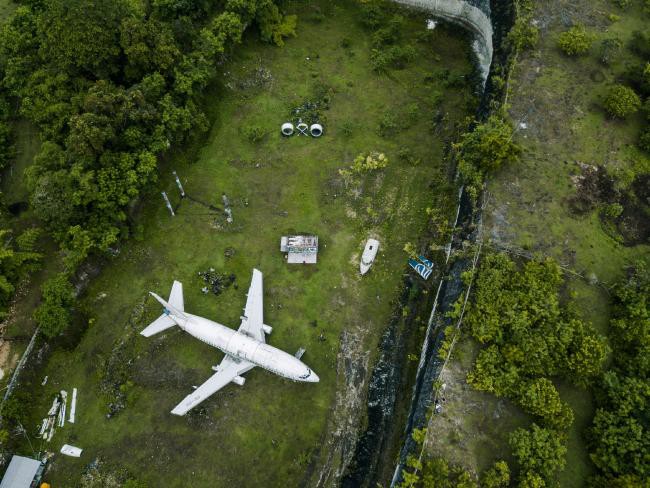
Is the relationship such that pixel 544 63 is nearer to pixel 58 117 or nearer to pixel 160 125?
pixel 160 125

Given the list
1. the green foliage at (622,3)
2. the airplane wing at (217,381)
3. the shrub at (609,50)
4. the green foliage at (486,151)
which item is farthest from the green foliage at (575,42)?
the airplane wing at (217,381)

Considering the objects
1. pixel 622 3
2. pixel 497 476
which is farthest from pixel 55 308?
A: pixel 622 3

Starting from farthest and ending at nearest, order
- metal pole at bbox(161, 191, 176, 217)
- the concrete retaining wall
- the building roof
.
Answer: the concrete retaining wall < metal pole at bbox(161, 191, 176, 217) < the building roof

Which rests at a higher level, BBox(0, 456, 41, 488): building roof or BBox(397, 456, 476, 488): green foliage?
BBox(397, 456, 476, 488): green foliage

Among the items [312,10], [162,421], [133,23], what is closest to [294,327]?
[162,421]

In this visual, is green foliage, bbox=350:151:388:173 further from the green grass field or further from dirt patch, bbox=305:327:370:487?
dirt patch, bbox=305:327:370:487

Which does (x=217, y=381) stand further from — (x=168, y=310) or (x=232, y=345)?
(x=168, y=310)

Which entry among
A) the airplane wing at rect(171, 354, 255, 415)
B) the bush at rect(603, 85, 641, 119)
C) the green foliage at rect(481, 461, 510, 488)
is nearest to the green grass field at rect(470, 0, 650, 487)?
the bush at rect(603, 85, 641, 119)
